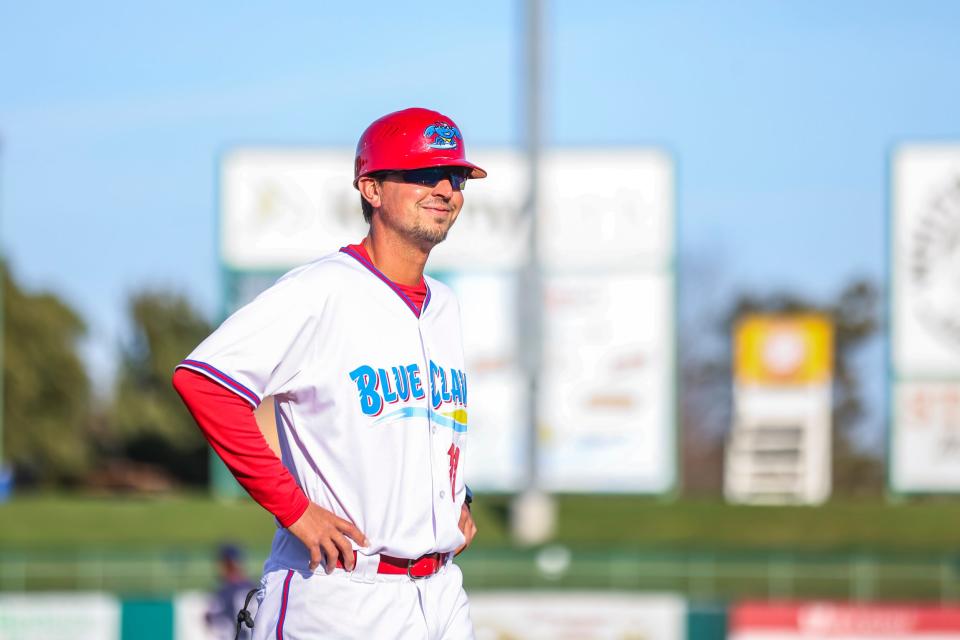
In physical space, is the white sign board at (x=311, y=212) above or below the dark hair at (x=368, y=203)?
above

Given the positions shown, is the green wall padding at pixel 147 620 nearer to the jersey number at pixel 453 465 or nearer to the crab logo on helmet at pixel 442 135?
the jersey number at pixel 453 465

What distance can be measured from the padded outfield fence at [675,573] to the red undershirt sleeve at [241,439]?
1538cm

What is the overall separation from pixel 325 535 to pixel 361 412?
309 millimetres

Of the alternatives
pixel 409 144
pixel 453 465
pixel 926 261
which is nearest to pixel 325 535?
pixel 453 465

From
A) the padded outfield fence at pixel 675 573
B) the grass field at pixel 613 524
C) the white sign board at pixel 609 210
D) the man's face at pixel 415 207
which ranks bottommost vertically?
the grass field at pixel 613 524

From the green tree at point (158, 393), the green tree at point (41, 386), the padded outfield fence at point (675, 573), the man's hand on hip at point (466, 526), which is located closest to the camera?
the man's hand on hip at point (466, 526)

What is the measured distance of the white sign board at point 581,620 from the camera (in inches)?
537

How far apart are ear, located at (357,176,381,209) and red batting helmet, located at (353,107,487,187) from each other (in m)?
0.02

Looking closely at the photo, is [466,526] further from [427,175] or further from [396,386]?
[427,175]

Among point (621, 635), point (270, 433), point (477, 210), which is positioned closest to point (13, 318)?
point (477, 210)

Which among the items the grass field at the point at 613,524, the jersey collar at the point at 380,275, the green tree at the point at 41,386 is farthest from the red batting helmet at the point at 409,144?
the green tree at the point at 41,386

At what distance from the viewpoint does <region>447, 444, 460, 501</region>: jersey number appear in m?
4.07

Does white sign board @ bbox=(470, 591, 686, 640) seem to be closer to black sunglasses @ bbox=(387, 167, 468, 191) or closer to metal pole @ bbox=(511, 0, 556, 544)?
black sunglasses @ bbox=(387, 167, 468, 191)

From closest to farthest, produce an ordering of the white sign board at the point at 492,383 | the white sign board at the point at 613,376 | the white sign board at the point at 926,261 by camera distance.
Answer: the white sign board at the point at 926,261 → the white sign board at the point at 613,376 → the white sign board at the point at 492,383
